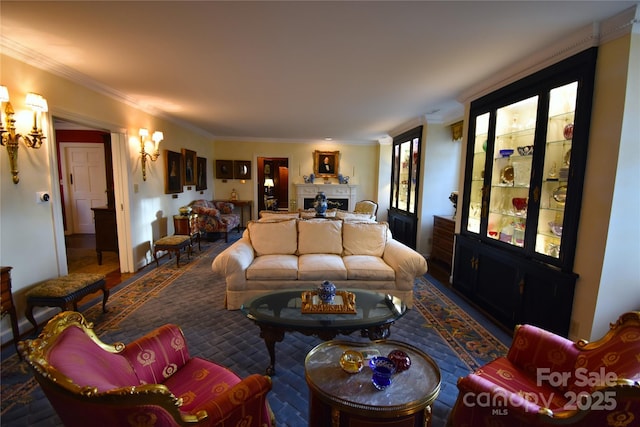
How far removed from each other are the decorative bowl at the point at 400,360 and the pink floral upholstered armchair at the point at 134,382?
657 mm

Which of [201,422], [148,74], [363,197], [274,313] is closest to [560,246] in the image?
[274,313]

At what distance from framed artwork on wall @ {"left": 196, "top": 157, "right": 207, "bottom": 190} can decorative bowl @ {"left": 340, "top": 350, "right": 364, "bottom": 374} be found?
6.26 metres

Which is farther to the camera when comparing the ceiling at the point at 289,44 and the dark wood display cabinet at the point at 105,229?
the dark wood display cabinet at the point at 105,229

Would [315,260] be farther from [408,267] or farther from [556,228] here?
[556,228]

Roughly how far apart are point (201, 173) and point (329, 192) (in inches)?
136

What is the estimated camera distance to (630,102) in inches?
77.4

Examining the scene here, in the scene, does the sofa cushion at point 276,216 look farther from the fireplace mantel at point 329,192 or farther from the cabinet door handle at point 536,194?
the fireplace mantel at point 329,192

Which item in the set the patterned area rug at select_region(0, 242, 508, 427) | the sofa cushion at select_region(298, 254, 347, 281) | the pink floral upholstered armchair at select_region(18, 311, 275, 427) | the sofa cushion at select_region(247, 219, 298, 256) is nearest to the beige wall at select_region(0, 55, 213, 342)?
the patterned area rug at select_region(0, 242, 508, 427)

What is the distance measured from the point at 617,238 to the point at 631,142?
27.0 inches

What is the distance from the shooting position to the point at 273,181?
10.0 meters

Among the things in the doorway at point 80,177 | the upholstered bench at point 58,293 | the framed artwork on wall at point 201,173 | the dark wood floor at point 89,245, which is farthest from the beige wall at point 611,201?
the doorway at point 80,177

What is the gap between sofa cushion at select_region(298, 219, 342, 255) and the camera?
364 centimetres

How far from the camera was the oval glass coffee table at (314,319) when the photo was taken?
200 centimetres

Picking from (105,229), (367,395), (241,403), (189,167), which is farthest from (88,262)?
(367,395)
